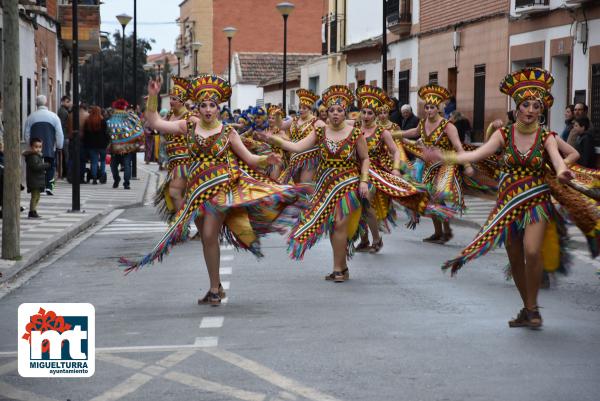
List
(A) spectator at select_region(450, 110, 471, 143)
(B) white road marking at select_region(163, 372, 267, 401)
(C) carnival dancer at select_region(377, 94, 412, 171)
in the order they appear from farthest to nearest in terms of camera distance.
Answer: (A) spectator at select_region(450, 110, 471, 143), (C) carnival dancer at select_region(377, 94, 412, 171), (B) white road marking at select_region(163, 372, 267, 401)

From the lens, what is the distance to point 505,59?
2795 cm

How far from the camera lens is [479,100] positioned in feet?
97.5

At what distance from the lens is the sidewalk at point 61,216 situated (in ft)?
48.2

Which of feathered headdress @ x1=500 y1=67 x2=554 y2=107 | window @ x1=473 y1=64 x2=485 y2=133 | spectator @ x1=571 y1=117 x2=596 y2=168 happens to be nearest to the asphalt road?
feathered headdress @ x1=500 y1=67 x2=554 y2=107

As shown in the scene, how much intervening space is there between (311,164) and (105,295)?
5204 mm

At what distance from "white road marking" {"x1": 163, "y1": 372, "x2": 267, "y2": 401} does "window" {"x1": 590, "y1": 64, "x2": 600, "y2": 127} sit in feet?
54.8

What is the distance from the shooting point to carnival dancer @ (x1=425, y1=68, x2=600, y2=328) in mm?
9508

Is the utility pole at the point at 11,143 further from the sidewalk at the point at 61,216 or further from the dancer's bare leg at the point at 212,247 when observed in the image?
the dancer's bare leg at the point at 212,247

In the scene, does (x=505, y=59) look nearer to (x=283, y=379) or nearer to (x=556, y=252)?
(x=556, y=252)

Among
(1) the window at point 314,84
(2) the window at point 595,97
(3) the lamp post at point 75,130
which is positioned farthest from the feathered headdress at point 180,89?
(1) the window at point 314,84

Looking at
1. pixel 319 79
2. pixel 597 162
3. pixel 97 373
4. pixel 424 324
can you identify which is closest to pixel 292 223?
pixel 424 324

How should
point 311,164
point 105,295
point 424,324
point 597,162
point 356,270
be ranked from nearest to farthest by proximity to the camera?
point 424,324, point 105,295, point 356,270, point 311,164, point 597,162

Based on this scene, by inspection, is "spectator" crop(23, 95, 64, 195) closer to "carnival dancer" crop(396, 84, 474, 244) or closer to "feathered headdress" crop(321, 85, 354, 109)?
"carnival dancer" crop(396, 84, 474, 244)

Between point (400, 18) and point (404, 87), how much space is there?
2093 millimetres
